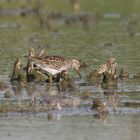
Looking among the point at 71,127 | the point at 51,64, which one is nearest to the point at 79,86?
the point at 51,64

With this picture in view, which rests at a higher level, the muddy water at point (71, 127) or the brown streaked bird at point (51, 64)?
the brown streaked bird at point (51, 64)

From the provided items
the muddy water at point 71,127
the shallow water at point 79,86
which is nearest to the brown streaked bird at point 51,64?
the shallow water at point 79,86

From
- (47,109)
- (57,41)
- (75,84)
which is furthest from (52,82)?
(57,41)

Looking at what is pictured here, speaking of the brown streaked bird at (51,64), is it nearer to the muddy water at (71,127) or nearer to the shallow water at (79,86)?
the shallow water at (79,86)

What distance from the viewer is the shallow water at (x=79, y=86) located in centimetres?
1368

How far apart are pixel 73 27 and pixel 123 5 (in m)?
9.02

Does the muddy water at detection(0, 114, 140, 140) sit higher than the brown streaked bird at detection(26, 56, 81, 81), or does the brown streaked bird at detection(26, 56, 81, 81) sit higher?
the brown streaked bird at detection(26, 56, 81, 81)

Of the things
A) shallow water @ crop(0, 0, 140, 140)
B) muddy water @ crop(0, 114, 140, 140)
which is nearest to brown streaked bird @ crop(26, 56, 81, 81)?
shallow water @ crop(0, 0, 140, 140)

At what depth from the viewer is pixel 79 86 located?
17.7 metres

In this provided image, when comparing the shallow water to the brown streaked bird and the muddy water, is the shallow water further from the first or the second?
the brown streaked bird

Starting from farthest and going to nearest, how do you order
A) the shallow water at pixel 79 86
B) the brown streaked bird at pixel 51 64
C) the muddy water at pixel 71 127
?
the brown streaked bird at pixel 51 64, the shallow water at pixel 79 86, the muddy water at pixel 71 127

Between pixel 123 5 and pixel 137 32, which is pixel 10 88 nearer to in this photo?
pixel 137 32

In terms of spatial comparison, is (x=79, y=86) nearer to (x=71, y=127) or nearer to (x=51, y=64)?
(x=51, y=64)

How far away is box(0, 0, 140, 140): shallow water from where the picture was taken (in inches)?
539
